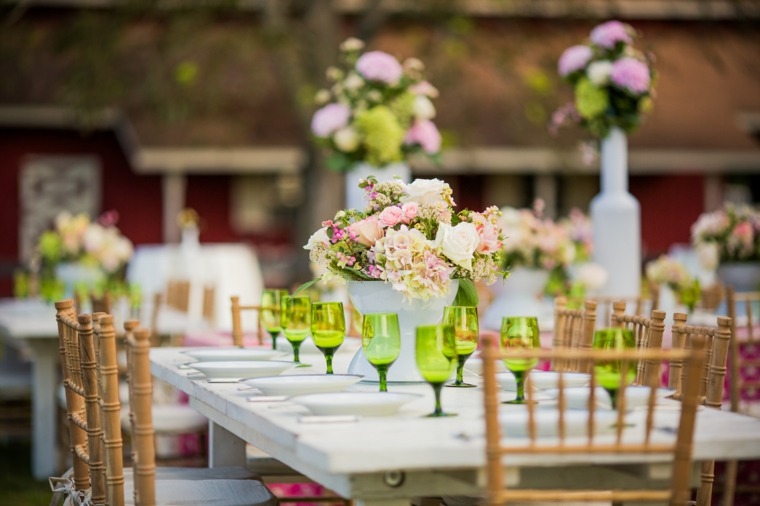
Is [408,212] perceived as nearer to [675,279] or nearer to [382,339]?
[382,339]

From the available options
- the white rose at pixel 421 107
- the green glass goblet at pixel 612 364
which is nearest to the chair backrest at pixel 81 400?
the green glass goblet at pixel 612 364

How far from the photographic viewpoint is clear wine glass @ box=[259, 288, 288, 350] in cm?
468

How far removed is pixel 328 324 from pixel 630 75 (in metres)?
3.46

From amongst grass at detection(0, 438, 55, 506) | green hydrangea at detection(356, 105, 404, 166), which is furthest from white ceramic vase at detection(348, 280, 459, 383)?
grass at detection(0, 438, 55, 506)

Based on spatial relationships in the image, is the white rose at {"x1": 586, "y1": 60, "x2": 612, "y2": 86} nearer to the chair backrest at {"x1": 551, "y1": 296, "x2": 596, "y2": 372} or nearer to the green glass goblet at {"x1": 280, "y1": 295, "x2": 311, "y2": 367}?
the chair backrest at {"x1": 551, "y1": 296, "x2": 596, "y2": 372}

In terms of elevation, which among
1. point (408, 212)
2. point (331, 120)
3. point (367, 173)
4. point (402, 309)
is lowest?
point (402, 309)

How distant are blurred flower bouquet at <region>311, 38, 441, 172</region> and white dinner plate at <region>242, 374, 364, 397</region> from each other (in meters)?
3.98

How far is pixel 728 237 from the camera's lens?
7750 mm

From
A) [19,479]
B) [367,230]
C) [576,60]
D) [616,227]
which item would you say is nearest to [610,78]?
[576,60]

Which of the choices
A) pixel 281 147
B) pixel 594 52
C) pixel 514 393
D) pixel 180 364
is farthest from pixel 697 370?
pixel 281 147

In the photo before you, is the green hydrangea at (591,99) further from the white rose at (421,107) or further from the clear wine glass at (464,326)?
the clear wine glass at (464,326)

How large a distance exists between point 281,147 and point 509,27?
4236mm

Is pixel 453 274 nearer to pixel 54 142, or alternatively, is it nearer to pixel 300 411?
pixel 300 411

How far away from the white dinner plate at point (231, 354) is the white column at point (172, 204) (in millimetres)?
13794
